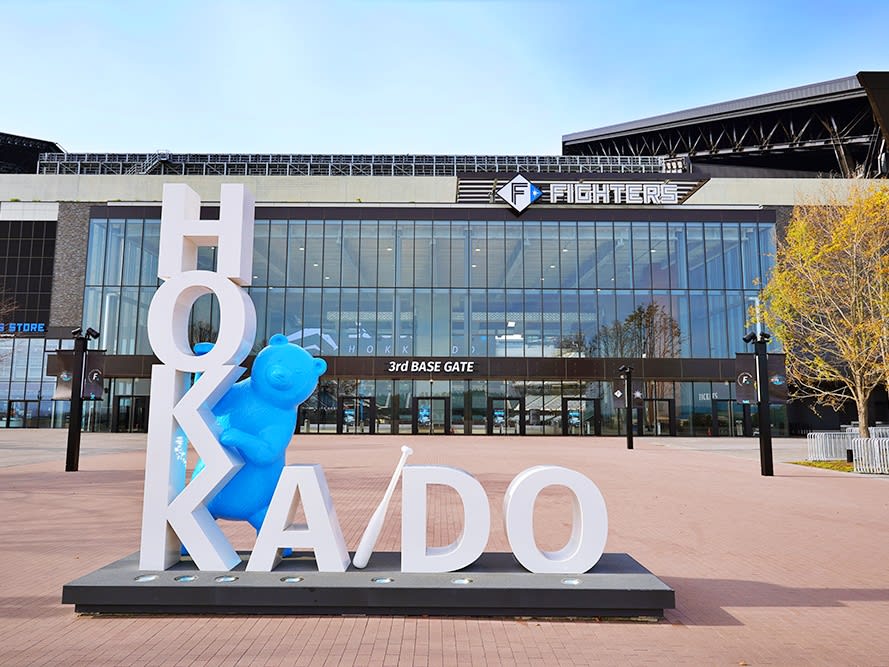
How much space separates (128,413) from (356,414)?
45.5ft

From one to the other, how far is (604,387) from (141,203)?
31.3 meters

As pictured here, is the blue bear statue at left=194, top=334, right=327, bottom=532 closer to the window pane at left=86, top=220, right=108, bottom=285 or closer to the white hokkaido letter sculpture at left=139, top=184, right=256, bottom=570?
the white hokkaido letter sculpture at left=139, top=184, right=256, bottom=570

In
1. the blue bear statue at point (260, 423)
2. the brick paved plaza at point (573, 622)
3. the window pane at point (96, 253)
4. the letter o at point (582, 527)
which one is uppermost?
the window pane at point (96, 253)

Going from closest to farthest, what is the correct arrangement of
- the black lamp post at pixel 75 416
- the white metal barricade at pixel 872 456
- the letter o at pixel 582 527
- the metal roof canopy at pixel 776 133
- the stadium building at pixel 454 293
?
1. the letter o at pixel 582 527
2. the black lamp post at pixel 75 416
3. the white metal barricade at pixel 872 456
4. the stadium building at pixel 454 293
5. the metal roof canopy at pixel 776 133

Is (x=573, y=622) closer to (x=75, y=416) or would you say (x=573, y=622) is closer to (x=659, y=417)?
(x=75, y=416)

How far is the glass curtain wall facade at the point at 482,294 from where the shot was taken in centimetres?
3728

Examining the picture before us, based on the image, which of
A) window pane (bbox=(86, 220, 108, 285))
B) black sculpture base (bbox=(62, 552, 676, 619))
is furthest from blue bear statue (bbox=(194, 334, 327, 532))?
window pane (bbox=(86, 220, 108, 285))

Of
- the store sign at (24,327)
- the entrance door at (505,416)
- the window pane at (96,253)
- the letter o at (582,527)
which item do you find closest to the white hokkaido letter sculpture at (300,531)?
the letter o at (582,527)

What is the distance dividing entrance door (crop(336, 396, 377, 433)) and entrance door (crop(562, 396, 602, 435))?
457 inches

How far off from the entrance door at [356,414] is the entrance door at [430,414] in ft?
8.03

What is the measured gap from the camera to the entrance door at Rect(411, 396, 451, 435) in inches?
1470

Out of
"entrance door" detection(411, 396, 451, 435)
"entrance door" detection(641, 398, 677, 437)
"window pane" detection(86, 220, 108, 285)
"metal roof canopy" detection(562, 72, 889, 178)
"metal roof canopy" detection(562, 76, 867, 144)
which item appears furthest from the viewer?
"metal roof canopy" detection(562, 72, 889, 178)

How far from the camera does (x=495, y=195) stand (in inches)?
1542

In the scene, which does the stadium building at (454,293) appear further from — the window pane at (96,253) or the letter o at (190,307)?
the letter o at (190,307)
